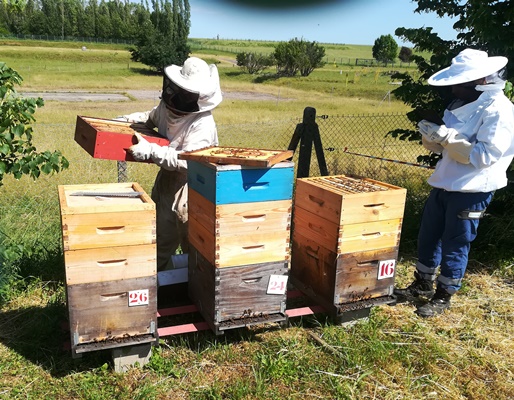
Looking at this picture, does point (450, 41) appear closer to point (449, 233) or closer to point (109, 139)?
point (449, 233)

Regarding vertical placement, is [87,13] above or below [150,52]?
above

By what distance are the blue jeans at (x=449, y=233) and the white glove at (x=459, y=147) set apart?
0.33 m

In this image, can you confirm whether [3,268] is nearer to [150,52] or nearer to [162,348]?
[162,348]

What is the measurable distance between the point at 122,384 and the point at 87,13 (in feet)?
323

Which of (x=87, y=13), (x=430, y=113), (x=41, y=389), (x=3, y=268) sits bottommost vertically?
(x=41, y=389)

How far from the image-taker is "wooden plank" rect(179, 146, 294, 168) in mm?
2920

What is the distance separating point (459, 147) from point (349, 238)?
1.08 meters

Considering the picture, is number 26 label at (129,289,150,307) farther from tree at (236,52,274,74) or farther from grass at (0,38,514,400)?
tree at (236,52,274,74)

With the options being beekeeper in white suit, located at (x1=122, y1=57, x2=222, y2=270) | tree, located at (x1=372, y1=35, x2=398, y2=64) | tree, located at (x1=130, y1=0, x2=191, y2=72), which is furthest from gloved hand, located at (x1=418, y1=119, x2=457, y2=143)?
tree, located at (x1=372, y1=35, x2=398, y2=64)

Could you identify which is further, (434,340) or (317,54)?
(317,54)

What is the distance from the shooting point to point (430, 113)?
3662 mm

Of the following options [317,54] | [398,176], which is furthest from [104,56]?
[398,176]

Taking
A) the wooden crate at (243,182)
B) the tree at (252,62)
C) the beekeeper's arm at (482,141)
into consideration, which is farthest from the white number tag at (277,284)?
the tree at (252,62)

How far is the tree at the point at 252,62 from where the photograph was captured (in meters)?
55.8
